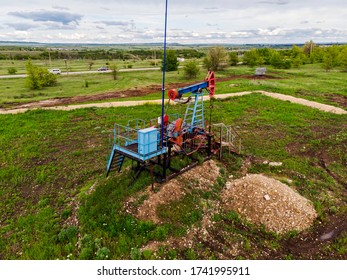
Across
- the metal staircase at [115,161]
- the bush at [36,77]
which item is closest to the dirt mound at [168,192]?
the metal staircase at [115,161]

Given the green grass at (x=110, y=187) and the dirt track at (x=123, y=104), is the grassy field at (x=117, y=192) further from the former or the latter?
the dirt track at (x=123, y=104)

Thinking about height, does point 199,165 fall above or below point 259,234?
above

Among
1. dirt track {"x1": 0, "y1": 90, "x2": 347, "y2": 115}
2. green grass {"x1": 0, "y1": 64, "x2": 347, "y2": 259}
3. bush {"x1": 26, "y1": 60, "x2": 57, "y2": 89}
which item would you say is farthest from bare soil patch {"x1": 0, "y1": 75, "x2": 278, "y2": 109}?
bush {"x1": 26, "y1": 60, "x2": 57, "y2": 89}

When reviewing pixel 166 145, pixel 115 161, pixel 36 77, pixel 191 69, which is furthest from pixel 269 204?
pixel 191 69

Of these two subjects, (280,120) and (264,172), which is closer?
(264,172)

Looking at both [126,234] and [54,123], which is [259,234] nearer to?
[126,234]

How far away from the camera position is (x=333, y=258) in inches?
347

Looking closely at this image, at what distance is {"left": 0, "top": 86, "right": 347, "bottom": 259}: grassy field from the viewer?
9070mm

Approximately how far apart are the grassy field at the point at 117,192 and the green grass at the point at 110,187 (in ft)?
0.12

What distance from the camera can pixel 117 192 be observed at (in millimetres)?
11023

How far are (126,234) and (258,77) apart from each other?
4485 cm
